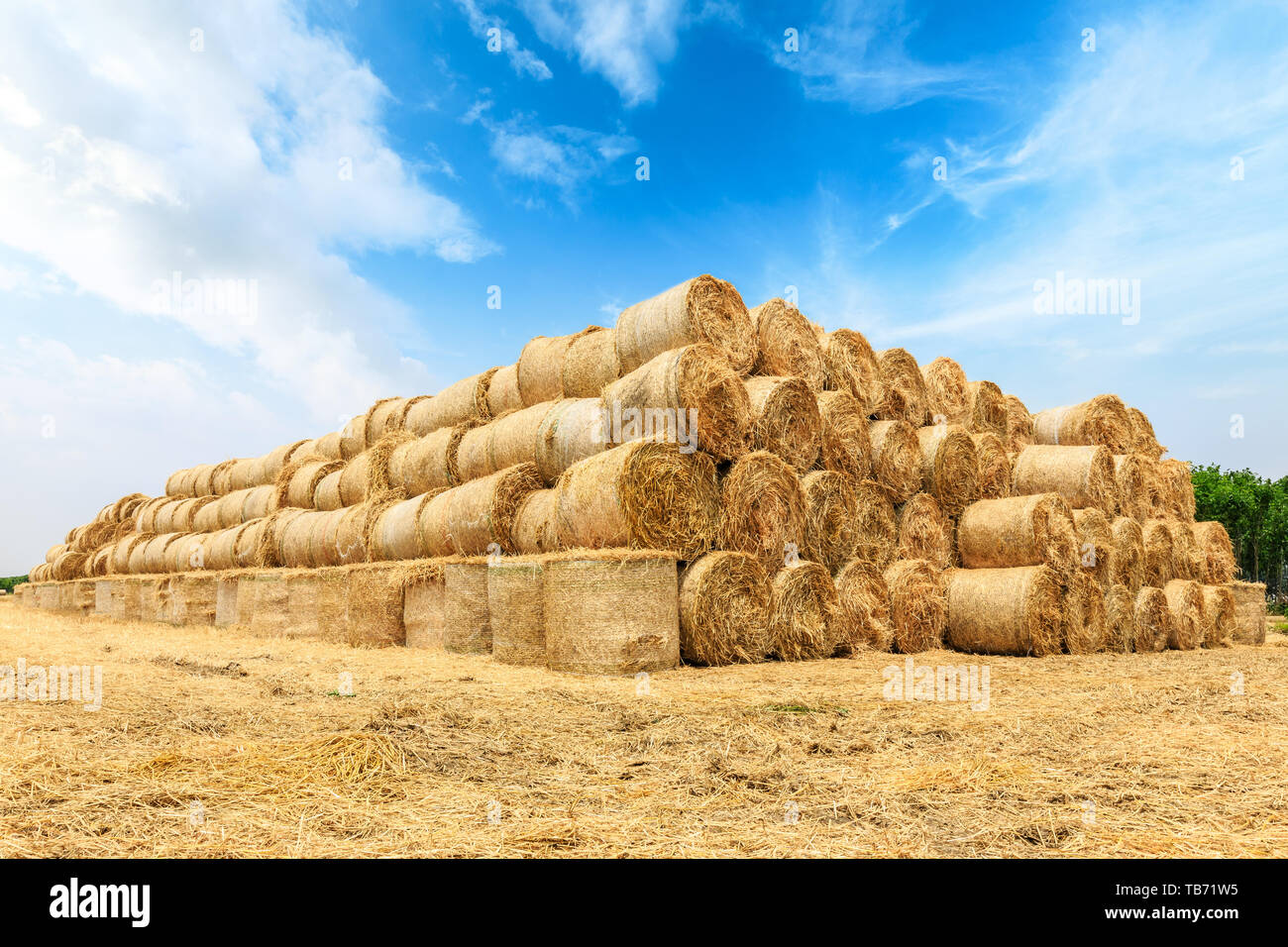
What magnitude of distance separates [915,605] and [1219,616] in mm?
6151

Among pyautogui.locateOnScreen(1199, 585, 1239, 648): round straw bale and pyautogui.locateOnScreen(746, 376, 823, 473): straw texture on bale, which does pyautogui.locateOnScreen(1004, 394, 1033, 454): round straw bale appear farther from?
pyautogui.locateOnScreen(746, 376, 823, 473): straw texture on bale

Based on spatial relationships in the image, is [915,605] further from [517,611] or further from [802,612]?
[517,611]

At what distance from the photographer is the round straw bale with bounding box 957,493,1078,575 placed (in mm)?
10289

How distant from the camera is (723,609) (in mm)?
8055

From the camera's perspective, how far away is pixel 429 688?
6.95m

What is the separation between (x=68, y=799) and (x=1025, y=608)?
9.12 metres

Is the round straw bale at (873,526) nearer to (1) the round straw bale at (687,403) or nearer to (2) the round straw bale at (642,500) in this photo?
(1) the round straw bale at (687,403)

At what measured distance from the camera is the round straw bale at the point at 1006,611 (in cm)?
972

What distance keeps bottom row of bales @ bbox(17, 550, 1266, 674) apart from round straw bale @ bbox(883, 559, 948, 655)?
0.7 inches

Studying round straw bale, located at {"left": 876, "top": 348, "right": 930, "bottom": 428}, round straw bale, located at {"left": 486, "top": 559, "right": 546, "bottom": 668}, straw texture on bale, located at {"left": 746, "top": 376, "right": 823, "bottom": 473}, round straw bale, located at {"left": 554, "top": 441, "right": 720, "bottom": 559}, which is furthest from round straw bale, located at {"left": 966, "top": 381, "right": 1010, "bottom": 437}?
round straw bale, located at {"left": 486, "top": 559, "right": 546, "bottom": 668}

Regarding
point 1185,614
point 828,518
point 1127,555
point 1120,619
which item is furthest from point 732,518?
point 1185,614
